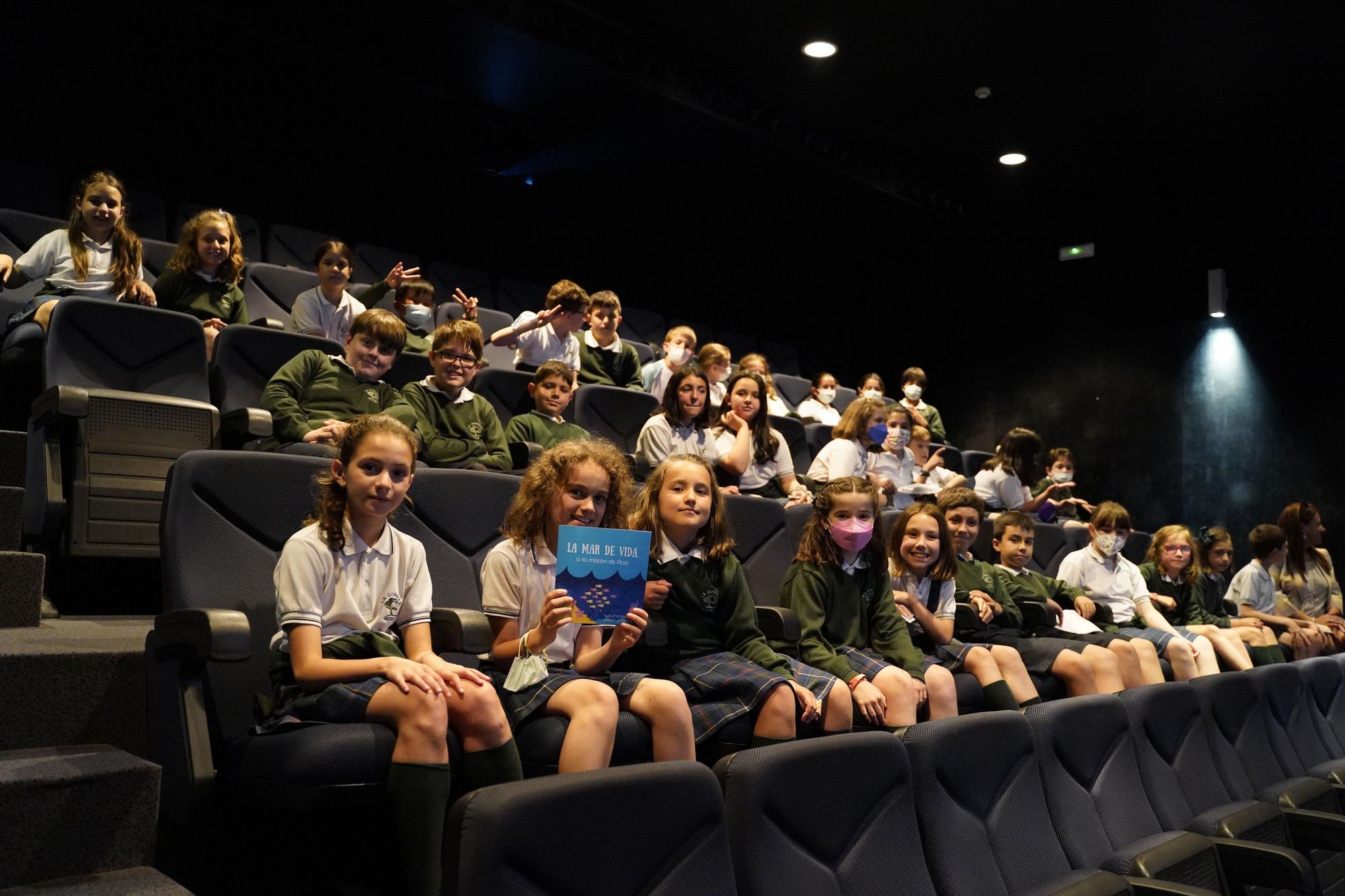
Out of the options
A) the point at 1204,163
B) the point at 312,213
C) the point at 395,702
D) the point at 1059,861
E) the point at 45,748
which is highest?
the point at 1204,163

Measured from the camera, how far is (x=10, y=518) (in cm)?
233

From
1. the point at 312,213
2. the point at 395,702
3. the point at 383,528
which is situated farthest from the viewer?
the point at 312,213

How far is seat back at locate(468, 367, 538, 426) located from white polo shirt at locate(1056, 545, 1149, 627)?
2.03 metres

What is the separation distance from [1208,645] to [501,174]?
4.84 m

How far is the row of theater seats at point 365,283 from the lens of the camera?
12.5 feet

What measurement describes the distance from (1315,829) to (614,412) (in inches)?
94.8

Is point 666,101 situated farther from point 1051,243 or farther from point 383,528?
point 383,528

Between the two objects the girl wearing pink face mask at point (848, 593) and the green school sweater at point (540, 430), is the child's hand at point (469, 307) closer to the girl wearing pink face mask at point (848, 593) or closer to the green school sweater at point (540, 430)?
the green school sweater at point (540, 430)

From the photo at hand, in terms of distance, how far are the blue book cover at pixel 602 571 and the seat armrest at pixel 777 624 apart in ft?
2.35

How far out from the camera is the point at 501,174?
650 centimetres

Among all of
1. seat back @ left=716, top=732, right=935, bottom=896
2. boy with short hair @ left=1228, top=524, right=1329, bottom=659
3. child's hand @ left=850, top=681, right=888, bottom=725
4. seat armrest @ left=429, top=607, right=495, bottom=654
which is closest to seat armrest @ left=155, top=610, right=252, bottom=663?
seat armrest @ left=429, top=607, right=495, bottom=654

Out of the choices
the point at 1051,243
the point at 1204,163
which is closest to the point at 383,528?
the point at 1204,163

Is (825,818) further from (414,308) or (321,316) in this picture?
(414,308)

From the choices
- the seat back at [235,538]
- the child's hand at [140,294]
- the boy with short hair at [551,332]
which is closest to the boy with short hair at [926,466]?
the boy with short hair at [551,332]
